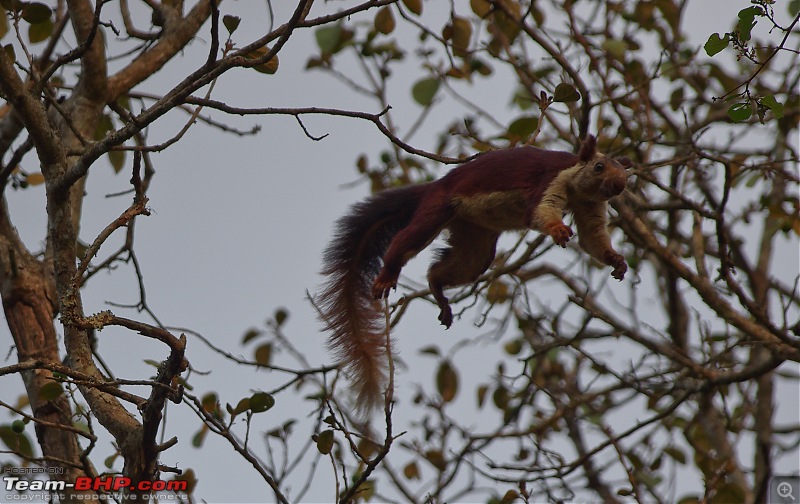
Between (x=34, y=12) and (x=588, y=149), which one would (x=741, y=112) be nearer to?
(x=588, y=149)

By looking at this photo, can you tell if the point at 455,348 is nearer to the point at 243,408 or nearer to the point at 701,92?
the point at 701,92

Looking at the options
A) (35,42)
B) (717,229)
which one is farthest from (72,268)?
(717,229)

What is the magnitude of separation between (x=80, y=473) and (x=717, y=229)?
302 cm

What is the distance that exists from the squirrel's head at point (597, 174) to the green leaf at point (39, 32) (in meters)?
2.53

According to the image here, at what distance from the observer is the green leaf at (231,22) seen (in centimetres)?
343

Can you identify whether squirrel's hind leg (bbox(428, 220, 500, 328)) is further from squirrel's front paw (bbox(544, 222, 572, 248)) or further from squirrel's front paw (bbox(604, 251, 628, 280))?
squirrel's front paw (bbox(544, 222, 572, 248))

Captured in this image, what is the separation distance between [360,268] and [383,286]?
2.66 ft

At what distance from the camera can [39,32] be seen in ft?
14.4

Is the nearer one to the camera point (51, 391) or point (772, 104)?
point (772, 104)

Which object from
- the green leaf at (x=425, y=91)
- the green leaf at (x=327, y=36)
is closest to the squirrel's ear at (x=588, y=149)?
the green leaf at (x=425, y=91)

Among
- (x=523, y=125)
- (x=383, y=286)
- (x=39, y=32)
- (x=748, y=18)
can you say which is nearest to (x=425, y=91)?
(x=523, y=125)

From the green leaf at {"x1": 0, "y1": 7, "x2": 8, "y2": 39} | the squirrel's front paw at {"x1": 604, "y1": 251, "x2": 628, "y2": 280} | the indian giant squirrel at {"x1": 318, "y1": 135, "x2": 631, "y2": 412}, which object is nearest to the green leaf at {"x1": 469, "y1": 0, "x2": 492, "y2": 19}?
the indian giant squirrel at {"x1": 318, "y1": 135, "x2": 631, "y2": 412}

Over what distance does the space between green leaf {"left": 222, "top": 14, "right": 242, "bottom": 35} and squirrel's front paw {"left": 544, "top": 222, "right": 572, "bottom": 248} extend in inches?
57.8
